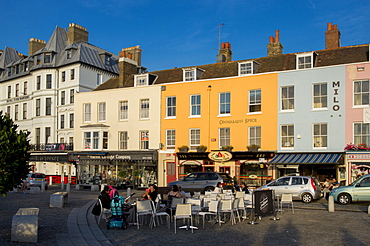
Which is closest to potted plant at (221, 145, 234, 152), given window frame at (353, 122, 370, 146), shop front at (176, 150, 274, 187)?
shop front at (176, 150, 274, 187)

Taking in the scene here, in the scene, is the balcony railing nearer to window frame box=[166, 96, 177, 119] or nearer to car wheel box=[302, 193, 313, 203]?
window frame box=[166, 96, 177, 119]

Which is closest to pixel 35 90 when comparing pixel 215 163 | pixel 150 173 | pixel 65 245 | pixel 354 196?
pixel 150 173

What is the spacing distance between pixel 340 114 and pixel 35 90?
33.5 metres

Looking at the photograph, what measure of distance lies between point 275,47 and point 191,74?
24.7 feet

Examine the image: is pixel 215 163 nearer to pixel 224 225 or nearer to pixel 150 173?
pixel 150 173

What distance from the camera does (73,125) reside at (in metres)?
45.2

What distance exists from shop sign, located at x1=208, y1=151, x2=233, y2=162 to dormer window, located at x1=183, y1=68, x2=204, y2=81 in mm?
7004

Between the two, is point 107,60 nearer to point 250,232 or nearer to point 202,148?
point 202,148

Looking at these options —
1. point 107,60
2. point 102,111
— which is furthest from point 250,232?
A: point 107,60

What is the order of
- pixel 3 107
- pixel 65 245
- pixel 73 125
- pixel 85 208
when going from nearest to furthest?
pixel 65 245
pixel 85 208
pixel 73 125
pixel 3 107

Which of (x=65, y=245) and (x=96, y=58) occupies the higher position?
(x=96, y=58)

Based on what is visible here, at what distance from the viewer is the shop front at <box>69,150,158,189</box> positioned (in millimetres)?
37853

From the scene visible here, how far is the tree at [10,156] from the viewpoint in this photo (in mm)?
Result: 11844

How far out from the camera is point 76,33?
51.2 metres
